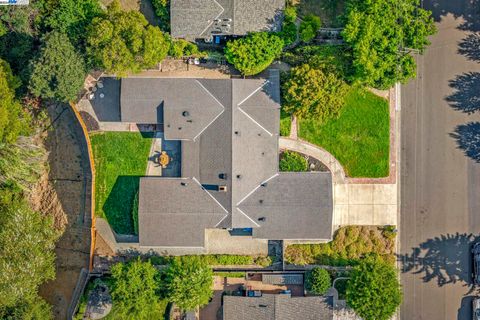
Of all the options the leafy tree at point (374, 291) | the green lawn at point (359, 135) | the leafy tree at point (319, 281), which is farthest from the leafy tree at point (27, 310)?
the green lawn at point (359, 135)

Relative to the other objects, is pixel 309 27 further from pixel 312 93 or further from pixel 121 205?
pixel 121 205

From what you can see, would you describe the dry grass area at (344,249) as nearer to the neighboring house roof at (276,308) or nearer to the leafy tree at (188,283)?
the neighboring house roof at (276,308)

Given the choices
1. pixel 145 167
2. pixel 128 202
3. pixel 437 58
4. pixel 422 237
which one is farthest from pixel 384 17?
pixel 128 202

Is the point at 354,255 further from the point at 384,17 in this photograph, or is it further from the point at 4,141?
the point at 4,141

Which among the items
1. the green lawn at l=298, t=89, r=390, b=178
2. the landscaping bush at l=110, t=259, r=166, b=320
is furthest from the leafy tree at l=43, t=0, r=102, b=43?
the green lawn at l=298, t=89, r=390, b=178

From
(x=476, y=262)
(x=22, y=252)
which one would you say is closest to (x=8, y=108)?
(x=22, y=252)
